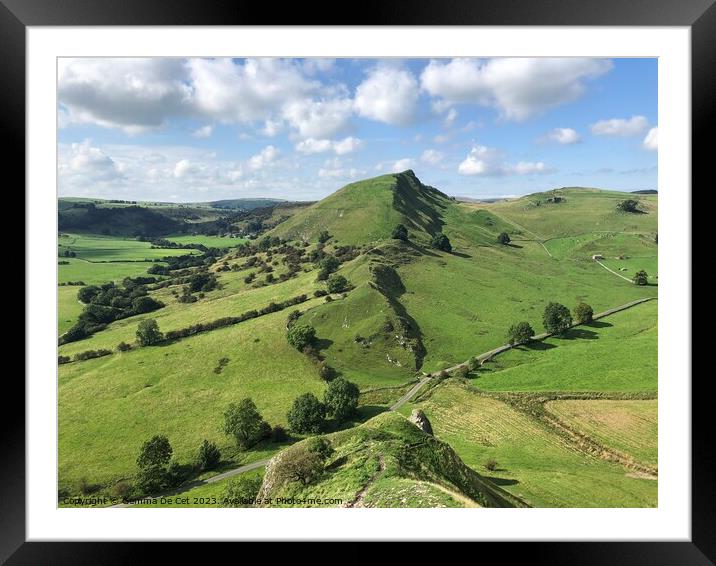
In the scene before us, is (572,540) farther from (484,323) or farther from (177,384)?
(484,323)

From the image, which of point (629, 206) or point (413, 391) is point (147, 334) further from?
point (629, 206)

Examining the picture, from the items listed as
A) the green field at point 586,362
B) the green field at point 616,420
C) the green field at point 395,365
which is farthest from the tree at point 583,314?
the green field at point 616,420

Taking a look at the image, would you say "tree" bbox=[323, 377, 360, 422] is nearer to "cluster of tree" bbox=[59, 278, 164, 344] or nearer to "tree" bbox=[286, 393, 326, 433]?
"tree" bbox=[286, 393, 326, 433]

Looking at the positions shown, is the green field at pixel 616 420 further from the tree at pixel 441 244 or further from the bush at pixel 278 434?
the tree at pixel 441 244

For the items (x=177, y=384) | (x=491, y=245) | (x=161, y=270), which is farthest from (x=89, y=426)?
(x=491, y=245)

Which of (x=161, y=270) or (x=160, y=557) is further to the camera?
(x=161, y=270)
